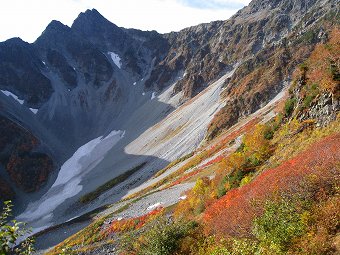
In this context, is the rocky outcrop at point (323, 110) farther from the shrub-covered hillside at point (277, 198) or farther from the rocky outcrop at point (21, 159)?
the rocky outcrop at point (21, 159)

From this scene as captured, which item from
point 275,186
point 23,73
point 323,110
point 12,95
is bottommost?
point 275,186

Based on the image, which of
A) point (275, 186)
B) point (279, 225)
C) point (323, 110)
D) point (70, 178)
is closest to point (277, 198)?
point (275, 186)

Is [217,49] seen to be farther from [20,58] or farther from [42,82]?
[20,58]

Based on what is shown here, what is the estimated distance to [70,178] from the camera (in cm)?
10788

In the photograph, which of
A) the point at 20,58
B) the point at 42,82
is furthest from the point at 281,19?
the point at 20,58

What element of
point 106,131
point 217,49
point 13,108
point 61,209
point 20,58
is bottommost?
point 61,209

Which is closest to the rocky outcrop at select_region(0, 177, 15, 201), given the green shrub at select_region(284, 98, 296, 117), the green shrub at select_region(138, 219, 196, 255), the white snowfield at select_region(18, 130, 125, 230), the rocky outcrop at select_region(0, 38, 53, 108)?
the white snowfield at select_region(18, 130, 125, 230)

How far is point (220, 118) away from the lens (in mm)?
86688

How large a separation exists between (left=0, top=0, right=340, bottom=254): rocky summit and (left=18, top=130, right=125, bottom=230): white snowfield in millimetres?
561

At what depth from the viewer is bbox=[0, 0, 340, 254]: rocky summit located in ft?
96.7

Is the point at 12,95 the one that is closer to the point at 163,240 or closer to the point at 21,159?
the point at 21,159

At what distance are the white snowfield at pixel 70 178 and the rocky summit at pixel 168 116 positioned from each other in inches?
22.1

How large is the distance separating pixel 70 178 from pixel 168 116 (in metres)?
39.3

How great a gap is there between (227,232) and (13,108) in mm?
152738
